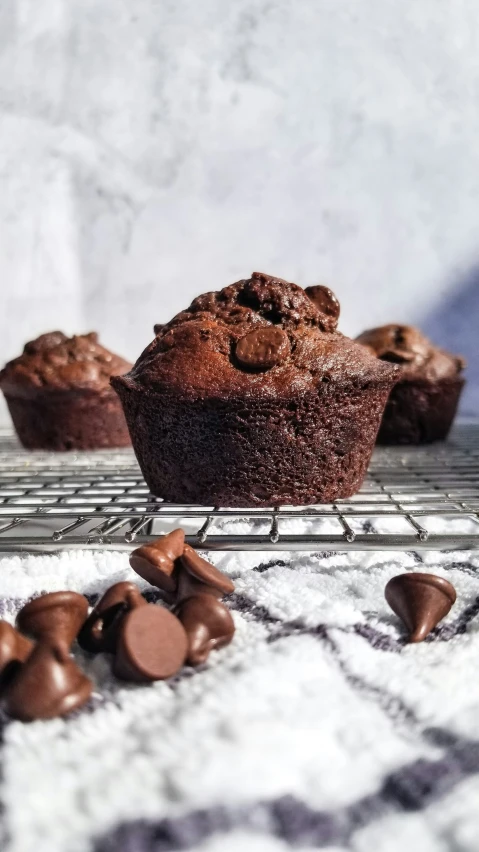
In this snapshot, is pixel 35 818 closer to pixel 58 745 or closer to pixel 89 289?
pixel 58 745

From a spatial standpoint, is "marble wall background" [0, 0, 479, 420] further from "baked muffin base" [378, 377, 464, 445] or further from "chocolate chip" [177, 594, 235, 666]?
"chocolate chip" [177, 594, 235, 666]

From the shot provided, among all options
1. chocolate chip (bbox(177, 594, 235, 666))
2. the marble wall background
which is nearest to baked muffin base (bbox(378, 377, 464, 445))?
the marble wall background

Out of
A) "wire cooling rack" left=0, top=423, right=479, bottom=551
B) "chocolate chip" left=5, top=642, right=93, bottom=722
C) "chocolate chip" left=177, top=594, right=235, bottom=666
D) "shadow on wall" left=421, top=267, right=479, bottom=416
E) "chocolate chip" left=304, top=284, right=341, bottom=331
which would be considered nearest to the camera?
"chocolate chip" left=5, top=642, right=93, bottom=722

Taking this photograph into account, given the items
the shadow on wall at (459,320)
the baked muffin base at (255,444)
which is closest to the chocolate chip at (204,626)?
the baked muffin base at (255,444)

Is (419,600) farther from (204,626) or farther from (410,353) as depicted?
(410,353)

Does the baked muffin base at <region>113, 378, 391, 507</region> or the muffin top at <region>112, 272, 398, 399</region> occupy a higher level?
the muffin top at <region>112, 272, 398, 399</region>

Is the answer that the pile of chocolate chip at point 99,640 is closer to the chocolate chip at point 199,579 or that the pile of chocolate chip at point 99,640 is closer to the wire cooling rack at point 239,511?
the chocolate chip at point 199,579

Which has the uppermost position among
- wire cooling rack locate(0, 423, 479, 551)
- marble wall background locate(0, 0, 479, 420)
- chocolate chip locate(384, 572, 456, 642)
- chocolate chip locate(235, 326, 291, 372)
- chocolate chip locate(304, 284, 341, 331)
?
marble wall background locate(0, 0, 479, 420)
